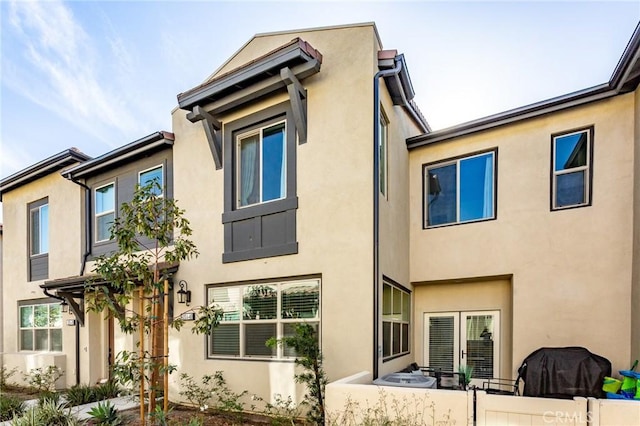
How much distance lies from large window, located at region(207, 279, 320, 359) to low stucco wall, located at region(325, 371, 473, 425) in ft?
5.61

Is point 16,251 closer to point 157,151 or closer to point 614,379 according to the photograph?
point 157,151

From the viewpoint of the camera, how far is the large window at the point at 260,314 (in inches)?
276

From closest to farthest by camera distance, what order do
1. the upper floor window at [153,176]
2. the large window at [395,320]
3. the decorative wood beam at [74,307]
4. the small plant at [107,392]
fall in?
1. the large window at [395,320]
2. the small plant at [107,392]
3. the upper floor window at [153,176]
4. the decorative wood beam at [74,307]

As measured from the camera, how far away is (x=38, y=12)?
30.3 ft

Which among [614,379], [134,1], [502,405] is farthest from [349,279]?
[134,1]

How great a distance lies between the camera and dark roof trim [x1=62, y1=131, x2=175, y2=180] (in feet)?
→ 29.5

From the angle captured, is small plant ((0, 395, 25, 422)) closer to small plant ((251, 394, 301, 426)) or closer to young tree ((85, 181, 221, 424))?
young tree ((85, 181, 221, 424))

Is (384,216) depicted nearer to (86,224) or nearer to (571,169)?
(571,169)

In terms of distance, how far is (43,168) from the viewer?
11836mm

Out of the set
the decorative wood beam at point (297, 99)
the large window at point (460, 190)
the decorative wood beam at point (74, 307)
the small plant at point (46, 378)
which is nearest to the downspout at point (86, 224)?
the decorative wood beam at point (74, 307)

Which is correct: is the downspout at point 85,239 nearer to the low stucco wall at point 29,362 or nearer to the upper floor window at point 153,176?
the low stucco wall at point 29,362

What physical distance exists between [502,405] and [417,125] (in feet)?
23.5

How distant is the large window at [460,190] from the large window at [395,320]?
1763mm

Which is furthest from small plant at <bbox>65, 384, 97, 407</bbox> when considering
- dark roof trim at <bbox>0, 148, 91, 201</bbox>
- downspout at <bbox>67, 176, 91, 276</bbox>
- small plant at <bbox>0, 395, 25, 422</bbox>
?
dark roof trim at <bbox>0, 148, 91, 201</bbox>
